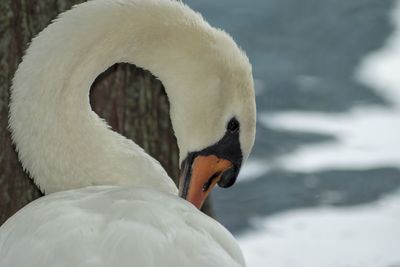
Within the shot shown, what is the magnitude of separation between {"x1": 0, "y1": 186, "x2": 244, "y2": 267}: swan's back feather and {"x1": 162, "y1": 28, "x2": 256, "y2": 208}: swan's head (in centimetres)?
36

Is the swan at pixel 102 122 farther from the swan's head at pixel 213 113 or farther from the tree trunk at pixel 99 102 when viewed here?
the tree trunk at pixel 99 102

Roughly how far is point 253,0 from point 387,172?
187 cm

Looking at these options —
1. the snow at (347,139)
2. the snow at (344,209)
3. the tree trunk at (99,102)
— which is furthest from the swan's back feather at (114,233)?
the snow at (347,139)

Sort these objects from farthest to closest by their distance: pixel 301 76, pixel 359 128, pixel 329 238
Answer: pixel 301 76, pixel 359 128, pixel 329 238

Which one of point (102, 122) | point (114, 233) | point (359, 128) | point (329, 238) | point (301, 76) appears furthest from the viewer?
point (301, 76)

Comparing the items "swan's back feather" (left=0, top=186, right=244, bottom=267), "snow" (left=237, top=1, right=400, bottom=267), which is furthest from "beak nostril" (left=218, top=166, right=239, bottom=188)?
"snow" (left=237, top=1, right=400, bottom=267)

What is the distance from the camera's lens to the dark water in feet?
23.3

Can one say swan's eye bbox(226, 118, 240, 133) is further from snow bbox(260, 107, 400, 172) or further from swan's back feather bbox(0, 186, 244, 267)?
snow bbox(260, 107, 400, 172)

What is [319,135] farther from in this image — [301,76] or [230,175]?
[230,175]

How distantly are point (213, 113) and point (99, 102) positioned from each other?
791 mm

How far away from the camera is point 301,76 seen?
7.89 m

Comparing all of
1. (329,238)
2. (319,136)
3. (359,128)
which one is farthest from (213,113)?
(359,128)

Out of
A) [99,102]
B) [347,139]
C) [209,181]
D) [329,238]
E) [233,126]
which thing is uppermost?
[233,126]

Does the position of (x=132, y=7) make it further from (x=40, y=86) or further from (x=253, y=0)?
(x=253, y=0)
